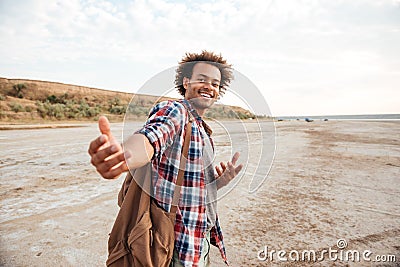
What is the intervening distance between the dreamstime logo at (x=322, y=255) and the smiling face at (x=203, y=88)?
2015 millimetres

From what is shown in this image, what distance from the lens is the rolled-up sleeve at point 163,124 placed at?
47.0 inches

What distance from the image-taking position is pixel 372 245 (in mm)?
3121

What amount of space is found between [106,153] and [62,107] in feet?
126

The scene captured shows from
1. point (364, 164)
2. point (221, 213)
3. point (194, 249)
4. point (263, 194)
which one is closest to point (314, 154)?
point (364, 164)

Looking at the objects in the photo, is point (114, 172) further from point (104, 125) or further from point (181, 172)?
point (181, 172)

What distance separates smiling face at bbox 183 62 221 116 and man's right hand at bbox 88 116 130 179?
2.12 feet

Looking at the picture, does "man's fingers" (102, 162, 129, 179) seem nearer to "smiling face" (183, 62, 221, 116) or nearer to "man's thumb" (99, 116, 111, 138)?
"man's thumb" (99, 116, 111, 138)

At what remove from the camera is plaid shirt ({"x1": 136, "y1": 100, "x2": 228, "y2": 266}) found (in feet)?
4.39

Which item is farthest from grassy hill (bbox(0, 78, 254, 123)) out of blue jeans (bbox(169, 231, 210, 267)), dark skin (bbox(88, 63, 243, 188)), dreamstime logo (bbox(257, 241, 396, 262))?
dreamstime logo (bbox(257, 241, 396, 262))

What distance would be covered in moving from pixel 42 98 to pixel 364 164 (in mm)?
58370

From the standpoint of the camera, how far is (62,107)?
35500 millimetres

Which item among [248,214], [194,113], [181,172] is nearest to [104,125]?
[181,172]

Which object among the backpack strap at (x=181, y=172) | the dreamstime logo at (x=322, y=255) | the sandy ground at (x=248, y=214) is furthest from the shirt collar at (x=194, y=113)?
the dreamstime logo at (x=322, y=255)

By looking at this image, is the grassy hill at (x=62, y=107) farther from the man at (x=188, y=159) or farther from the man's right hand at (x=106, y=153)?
the man's right hand at (x=106, y=153)
